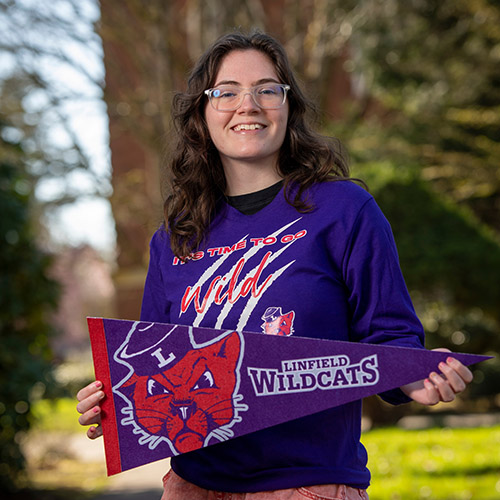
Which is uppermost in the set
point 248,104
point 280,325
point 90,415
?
point 248,104

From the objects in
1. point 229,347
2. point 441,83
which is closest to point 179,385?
point 229,347

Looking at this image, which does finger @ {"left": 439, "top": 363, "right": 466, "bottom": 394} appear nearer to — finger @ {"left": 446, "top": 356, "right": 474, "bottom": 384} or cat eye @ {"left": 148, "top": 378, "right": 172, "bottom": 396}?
finger @ {"left": 446, "top": 356, "right": 474, "bottom": 384}

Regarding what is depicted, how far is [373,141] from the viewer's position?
11180 mm

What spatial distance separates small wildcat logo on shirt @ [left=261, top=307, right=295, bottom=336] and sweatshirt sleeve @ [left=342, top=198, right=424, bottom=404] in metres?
0.18

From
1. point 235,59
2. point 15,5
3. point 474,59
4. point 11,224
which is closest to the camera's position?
point 235,59

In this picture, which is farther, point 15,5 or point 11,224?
point 15,5

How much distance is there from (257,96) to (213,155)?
1.20ft

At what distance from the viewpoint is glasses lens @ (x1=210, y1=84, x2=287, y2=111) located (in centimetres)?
198

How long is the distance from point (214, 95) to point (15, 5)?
722 centimetres

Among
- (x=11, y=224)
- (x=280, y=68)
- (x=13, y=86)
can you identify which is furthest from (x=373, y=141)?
(x=280, y=68)

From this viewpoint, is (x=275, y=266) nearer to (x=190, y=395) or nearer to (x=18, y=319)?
(x=190, y=395)

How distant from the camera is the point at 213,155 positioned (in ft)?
7.50

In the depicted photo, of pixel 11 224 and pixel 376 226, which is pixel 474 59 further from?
pixel 376 226

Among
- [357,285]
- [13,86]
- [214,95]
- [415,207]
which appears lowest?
[415,207]
